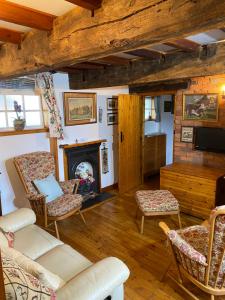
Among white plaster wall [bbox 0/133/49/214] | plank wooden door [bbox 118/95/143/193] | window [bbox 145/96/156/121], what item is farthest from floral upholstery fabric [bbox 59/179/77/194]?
window [bbox 145/96/156/121]

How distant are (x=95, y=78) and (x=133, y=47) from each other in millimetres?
2206

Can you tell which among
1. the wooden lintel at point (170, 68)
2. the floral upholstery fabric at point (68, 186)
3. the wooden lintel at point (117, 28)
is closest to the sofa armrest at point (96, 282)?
the wooden lintel at point (117, 28)

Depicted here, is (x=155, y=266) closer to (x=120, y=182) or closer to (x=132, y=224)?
(x=132, y=224)

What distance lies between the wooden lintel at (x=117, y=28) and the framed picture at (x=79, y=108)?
6.39 feet

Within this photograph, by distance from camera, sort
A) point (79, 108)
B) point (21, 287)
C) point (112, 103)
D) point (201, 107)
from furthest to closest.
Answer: point (112, 103)
point (79, 108)
point (201, 107)
point (21, 287)

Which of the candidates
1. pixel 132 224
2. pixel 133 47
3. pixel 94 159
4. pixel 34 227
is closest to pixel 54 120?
pixel 94 159

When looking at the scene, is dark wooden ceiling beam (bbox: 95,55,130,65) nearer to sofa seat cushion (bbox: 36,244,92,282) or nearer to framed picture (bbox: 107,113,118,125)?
framed picture (bbox: 107,113,118,125)

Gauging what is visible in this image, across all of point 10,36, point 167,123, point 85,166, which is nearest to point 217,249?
point 10,36

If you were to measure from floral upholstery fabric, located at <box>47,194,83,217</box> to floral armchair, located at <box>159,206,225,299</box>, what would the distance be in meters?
1.32

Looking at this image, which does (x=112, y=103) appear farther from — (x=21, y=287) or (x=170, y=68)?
(x=21, y=287)

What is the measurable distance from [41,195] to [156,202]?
145 centimetres

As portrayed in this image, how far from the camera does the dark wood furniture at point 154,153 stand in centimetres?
510

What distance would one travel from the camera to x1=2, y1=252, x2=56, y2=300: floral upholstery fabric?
38.2 inches

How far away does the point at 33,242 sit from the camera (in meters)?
2.05
